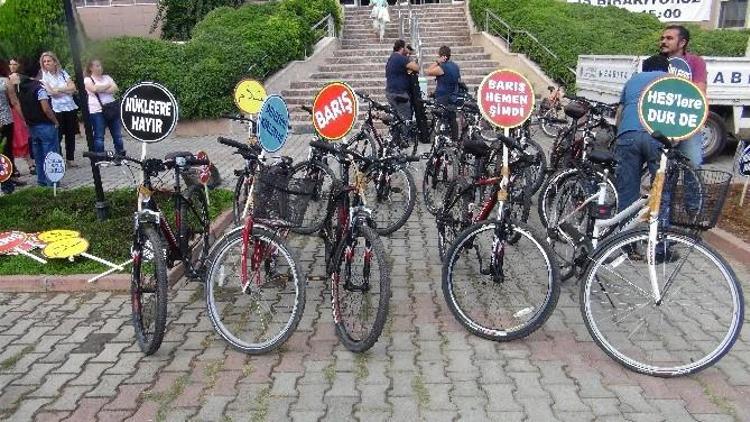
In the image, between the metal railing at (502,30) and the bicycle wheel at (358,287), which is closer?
the bicycle wheel at (358,287)

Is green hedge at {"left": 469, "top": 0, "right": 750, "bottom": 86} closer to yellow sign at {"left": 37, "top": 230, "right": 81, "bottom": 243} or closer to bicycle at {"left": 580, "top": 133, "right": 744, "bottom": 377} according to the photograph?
bicycle at {"left": 580, "top": 133, "right": 744, "bottom": 377}

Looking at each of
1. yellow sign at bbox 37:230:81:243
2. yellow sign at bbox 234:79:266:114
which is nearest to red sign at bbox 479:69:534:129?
yellow sign at bbox 234:79:266:114

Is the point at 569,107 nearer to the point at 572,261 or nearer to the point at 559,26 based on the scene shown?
the point at 572,261

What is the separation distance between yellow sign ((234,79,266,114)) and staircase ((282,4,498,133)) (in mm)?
6339

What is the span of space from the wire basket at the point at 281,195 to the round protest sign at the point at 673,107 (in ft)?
7.86

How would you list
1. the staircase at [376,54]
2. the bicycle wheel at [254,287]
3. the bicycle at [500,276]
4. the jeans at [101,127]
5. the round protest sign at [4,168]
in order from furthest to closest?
1. the staircase at [376,54]
2. the jeans at [101,127]
3. the round protest sign at [4,168]
4. the bicycle at [500,276]
5. the bicycle wheel at [254,287]

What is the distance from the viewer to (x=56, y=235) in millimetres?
5816

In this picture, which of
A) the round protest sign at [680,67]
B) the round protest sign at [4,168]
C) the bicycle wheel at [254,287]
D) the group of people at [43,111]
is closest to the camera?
the bicycle wheel at [254,287]

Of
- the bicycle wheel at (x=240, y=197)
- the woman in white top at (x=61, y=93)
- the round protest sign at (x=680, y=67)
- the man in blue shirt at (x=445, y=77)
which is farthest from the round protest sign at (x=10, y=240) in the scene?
the man in blue shirt at (x=445, y=77)

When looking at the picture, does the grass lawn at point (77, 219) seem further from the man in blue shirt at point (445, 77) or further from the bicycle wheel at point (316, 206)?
the man in blue shirt at point (445, 77)

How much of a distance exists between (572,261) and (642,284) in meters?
0.77

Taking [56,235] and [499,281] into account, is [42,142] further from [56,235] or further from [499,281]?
[499,281]

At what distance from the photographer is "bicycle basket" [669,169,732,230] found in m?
3.53

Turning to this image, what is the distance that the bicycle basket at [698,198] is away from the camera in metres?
3.53
